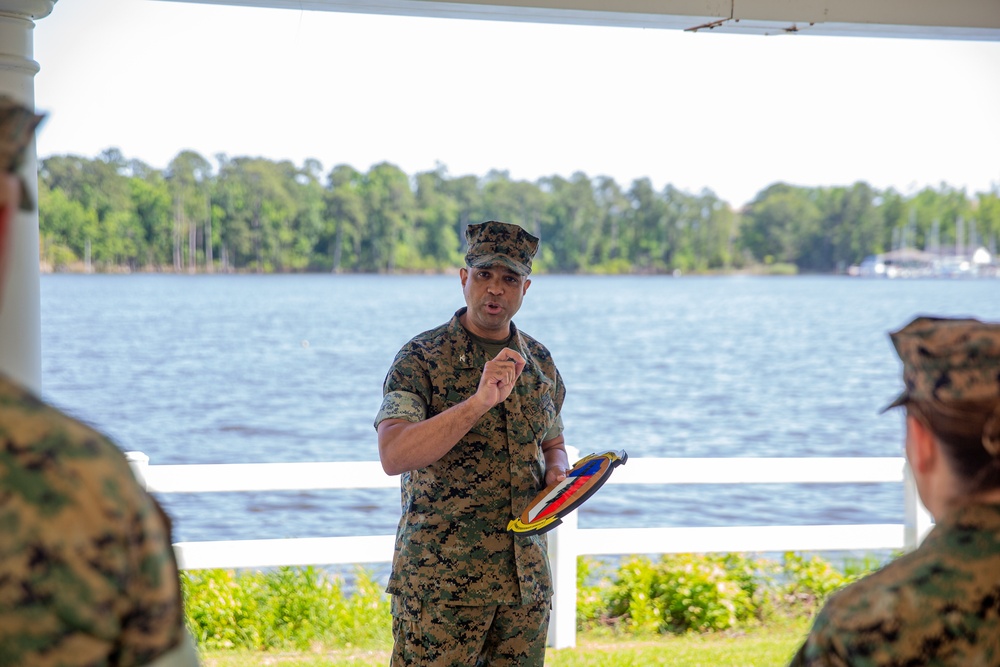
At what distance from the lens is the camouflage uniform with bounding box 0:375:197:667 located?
1326mm

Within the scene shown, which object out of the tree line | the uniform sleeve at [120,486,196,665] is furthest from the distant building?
the uniform sleeve at [120,486,196,665]

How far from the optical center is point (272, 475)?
229 inches

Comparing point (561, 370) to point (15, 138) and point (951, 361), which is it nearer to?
point (951, 361)

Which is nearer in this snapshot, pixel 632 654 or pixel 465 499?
pixel 465 499

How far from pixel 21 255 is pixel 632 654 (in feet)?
12.1

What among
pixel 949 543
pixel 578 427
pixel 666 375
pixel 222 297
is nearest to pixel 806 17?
pixel 949 543

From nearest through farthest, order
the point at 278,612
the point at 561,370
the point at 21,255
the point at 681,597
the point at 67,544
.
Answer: the point at 67,544 → the point at 21,255 → the point at 278,612 → the point at 681,597 → the point at 561,370

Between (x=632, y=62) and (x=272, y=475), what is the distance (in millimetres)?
62924

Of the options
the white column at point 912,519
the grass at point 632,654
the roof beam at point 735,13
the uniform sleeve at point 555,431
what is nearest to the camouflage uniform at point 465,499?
the uniform sleeve at point 555,431

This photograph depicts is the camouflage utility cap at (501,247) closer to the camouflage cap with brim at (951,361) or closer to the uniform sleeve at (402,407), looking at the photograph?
the uniform sleeve at (402,407)

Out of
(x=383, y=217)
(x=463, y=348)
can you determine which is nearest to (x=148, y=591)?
(x=463, y=348)

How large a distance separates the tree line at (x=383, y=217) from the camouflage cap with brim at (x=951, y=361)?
54384 mm

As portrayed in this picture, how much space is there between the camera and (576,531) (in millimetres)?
5770

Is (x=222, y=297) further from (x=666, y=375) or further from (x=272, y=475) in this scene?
(x=272, y=475)
